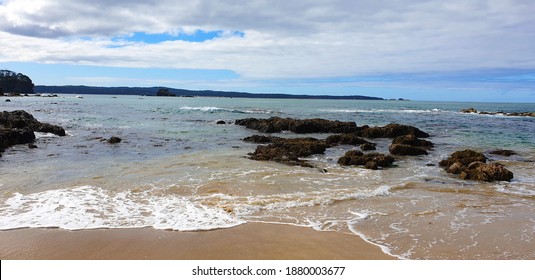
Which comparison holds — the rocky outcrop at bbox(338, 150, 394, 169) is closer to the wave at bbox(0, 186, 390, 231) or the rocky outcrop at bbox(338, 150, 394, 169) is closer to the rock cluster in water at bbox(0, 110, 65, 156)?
the wave at bbox(0, 186, 390, 231)

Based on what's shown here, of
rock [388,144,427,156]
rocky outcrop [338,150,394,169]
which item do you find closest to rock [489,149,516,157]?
rock [388,144,427,156]

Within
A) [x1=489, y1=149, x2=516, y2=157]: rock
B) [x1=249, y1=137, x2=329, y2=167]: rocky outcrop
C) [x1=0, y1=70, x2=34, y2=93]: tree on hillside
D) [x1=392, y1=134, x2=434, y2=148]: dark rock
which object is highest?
[x1=0, y1=70, x2=34, y2=93]: tree on hillside

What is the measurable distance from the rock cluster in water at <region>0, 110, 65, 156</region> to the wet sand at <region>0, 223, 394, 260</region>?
11910mm

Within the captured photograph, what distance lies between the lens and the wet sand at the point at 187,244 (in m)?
5.86

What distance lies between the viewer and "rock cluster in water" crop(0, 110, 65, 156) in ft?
58.4

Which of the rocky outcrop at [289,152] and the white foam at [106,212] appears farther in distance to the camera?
the rocky outcrop at [289,152]

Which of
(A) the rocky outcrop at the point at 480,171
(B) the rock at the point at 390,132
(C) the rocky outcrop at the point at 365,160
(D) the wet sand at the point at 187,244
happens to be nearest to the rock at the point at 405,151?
(C) the rocky outcrop at the point at 365,160

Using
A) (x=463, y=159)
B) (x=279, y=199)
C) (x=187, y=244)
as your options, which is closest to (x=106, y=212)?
(x=187, y=244)

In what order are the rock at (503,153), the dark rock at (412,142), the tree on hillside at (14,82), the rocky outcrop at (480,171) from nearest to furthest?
the rocky outcrop at (480,171), the rock at (503,153), the dark rock at (412,142), the tree on hillside at (14,82)

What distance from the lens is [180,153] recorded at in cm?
1652

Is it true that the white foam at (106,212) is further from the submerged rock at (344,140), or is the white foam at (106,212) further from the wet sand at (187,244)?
the submerged rock at (344,140)

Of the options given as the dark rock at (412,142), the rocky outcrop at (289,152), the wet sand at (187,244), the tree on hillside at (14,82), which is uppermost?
the tree on hillside at (14,82)

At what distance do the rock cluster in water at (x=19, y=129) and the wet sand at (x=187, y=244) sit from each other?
1191 centimetres

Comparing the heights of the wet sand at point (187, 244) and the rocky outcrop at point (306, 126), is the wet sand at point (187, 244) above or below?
below
